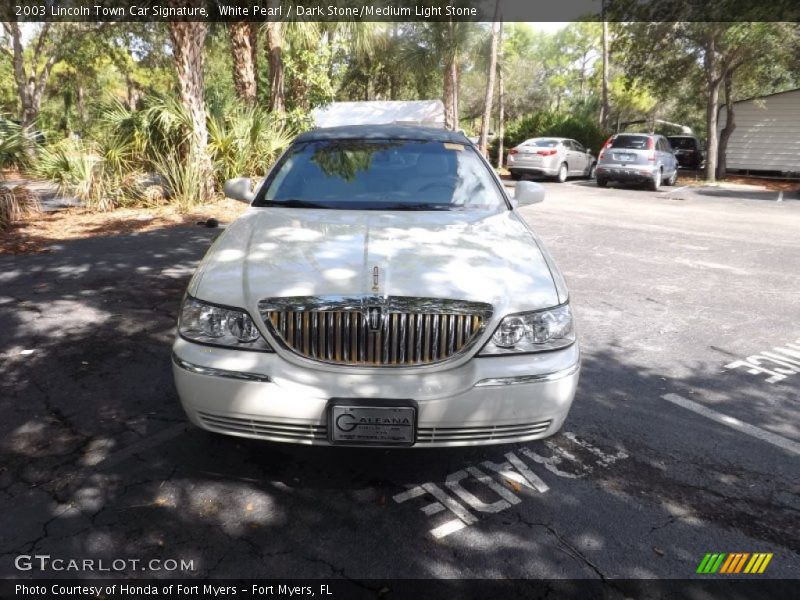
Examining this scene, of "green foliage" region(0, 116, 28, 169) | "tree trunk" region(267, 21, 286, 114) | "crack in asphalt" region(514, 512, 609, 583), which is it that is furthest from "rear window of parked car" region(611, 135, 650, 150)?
"crack in asphalt" region(514, 512, 609, 583)

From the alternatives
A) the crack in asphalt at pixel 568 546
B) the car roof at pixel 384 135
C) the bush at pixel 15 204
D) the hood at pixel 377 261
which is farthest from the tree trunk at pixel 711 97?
the crack in asphalt at pixel 568 546

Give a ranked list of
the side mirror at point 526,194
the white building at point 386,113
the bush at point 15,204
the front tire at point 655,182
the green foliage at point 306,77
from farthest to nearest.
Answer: the white building at point 386,113, the front tire at point 655,182, the green foliage at point 306,77, the bush at point 15,204, the side mirror at point 526,194

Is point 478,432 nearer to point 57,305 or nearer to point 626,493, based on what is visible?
point 626,493

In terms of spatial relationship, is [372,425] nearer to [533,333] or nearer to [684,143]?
[533,333]

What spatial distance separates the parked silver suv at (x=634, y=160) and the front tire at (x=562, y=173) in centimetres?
194

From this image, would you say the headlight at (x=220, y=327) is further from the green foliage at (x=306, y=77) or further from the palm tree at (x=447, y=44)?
the palm tree at (x=447, y=44)

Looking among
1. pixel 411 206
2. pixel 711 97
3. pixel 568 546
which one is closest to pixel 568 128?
pixel 711 97

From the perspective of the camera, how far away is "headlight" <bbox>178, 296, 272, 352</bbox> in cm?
257

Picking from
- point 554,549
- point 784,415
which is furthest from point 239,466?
point 784,415

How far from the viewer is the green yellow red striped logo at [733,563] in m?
2.35

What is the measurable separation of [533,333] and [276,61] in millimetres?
12831

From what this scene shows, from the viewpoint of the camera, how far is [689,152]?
2603 cm

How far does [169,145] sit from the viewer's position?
10.9 m

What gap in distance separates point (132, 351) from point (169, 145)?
25.0ft
